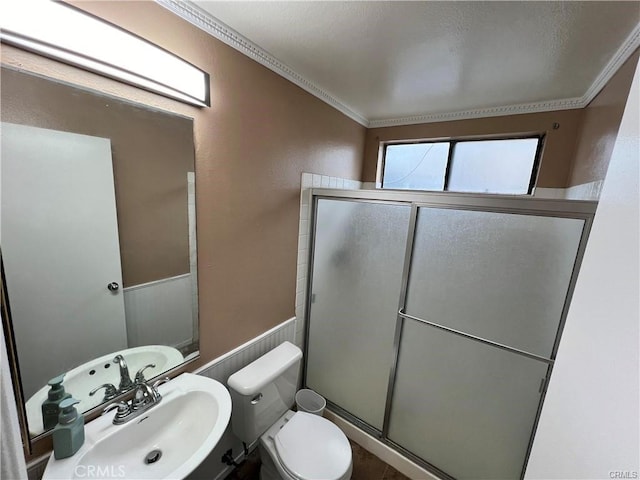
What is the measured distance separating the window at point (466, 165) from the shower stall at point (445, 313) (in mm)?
988

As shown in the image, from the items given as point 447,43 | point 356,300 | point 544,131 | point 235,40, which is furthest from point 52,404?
point 544,131

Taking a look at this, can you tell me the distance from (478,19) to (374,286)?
1.30 metres

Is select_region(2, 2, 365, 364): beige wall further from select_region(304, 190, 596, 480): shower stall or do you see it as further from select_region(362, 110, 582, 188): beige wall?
select_region(362, 110, 582, 188): beige wall

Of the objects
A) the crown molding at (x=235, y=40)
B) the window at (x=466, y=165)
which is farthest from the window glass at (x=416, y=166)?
the crown molding at (x=235, y=40)

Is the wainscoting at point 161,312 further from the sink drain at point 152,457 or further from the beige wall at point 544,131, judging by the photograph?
the beige wall at point 544,131

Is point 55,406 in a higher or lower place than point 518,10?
lower

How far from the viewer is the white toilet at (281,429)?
1.16 meters

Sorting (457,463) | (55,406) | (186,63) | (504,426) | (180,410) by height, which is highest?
(186,63)

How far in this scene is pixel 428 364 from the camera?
140 cm

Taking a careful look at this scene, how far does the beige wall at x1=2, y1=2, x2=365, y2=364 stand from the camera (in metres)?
0.91

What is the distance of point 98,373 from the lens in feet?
Result: 2.99

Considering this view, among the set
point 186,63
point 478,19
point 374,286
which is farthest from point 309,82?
point 374,286

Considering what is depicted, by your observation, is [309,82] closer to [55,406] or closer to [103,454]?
[55,406]

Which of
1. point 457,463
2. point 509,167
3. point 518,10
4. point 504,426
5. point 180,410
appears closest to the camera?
point 518,10
